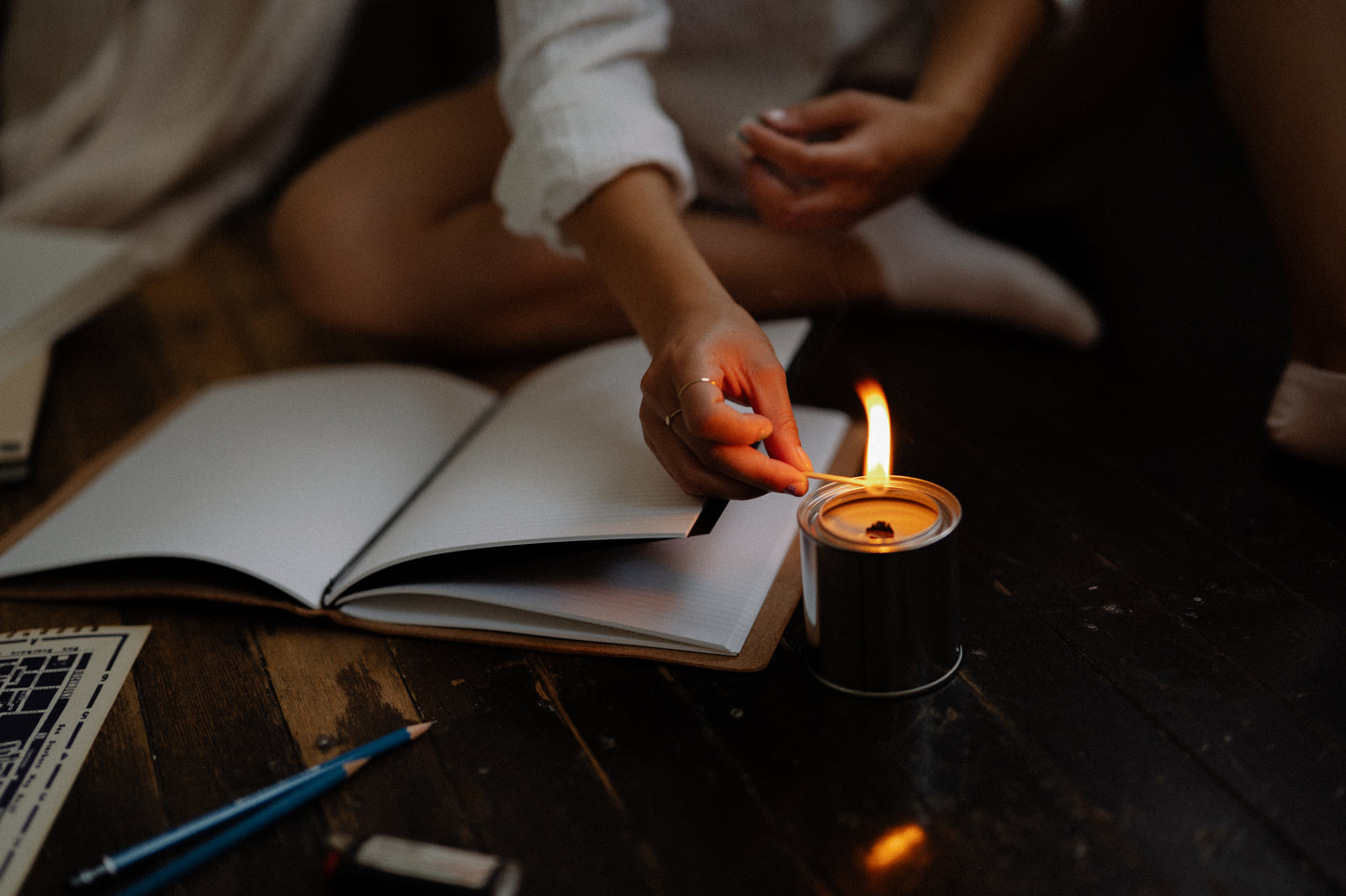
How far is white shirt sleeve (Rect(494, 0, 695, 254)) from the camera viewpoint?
2.90 ft

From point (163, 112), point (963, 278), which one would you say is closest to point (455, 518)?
point (963, 278)

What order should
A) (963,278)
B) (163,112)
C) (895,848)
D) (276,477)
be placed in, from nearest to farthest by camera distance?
(895,848), (276,477), (963,278), (163,112)

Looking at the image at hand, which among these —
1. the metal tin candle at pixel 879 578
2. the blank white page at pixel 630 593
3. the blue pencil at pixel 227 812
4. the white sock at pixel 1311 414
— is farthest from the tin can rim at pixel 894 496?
the white sock at pixel 1311 414

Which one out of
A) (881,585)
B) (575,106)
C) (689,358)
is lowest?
(881,585)

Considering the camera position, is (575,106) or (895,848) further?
(575,106)

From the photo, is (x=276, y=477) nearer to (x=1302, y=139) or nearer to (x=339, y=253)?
(x=339, y=253)

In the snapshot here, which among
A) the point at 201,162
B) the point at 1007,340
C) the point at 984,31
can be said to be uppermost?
the point at 984,31

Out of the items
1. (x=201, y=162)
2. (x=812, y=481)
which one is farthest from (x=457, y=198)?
(x=201, y=162)

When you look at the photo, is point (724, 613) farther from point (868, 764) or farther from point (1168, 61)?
point (1168, 61)

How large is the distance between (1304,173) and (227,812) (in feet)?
3.05

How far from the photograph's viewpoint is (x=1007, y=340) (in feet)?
3.87

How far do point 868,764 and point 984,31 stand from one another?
74 centimetres

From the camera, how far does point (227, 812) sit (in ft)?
2.10

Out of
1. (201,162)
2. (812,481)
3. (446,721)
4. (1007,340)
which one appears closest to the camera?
(446,721)
